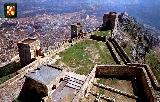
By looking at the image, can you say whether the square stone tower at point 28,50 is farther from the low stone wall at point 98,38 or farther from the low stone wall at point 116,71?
the low stone wall at point 98,38

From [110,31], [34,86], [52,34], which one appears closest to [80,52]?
[34,86]

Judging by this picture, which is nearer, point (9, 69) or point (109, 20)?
point (9, 69)

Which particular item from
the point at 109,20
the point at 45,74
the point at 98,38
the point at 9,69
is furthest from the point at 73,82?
the point at 109,20

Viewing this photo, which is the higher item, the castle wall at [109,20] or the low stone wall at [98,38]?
the castle wall at [109,20]

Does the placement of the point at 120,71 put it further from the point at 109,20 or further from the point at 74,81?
the point at 109,20

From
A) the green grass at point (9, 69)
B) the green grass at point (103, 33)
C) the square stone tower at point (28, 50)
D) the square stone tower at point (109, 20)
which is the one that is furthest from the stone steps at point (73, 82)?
the square stone tower at point (109, 20)
